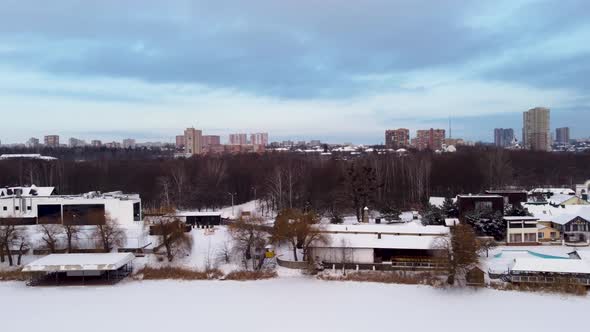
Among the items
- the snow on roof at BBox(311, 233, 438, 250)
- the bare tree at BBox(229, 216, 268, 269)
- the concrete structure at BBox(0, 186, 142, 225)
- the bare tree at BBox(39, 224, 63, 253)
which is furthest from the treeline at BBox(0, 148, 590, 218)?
the bare tree at BBox(39, 224, 63, 253)

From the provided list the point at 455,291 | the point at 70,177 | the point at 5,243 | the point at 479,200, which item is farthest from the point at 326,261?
the point at 70,177

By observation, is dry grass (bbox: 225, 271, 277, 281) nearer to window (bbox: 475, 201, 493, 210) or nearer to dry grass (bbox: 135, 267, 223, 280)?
dry grass (bbox: 135, 267, 223, 280)

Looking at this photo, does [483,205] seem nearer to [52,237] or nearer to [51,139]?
[52,237]

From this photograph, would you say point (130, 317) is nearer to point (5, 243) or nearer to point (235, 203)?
point (5, 243)

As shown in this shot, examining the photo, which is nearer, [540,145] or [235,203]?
[235,203]

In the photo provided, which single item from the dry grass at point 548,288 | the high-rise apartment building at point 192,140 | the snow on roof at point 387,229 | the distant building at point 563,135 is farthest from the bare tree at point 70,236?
the distant building at point 563,135

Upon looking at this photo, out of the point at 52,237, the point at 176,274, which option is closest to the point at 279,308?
the point at 176,274
